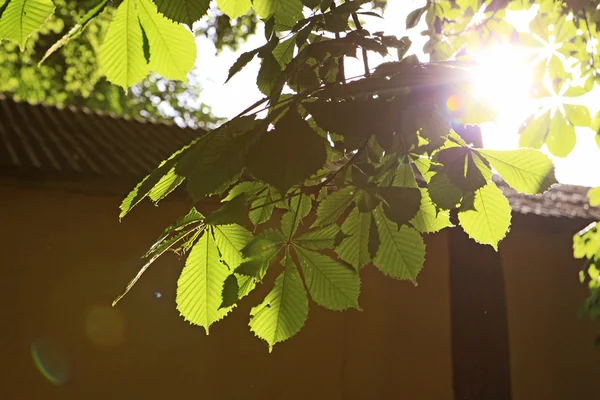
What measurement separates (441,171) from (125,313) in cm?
418

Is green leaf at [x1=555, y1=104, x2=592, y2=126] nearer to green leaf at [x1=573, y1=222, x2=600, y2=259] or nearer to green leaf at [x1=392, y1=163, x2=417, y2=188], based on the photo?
green leaf at [x1=392, y1=163, x2=417, y2=188]

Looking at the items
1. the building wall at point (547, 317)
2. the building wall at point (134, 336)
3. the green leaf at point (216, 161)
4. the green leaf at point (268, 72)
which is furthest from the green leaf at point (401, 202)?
the building wall at point (547, 317)

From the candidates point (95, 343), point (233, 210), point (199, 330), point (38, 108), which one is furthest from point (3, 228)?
point (233, 210)

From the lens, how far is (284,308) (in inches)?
42.4

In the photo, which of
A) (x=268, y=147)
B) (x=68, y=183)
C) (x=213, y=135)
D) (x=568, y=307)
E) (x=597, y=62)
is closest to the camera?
(x=268, y=147)

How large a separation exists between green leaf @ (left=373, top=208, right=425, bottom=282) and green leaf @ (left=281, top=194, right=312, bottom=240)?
151mm

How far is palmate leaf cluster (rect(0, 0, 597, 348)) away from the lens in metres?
0.83

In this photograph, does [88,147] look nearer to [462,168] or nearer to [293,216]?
[293,216]

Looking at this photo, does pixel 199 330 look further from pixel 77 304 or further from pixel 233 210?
pixel 233 210

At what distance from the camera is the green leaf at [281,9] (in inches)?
43.3

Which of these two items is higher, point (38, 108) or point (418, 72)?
point (38, 108)

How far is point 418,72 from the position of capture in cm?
93

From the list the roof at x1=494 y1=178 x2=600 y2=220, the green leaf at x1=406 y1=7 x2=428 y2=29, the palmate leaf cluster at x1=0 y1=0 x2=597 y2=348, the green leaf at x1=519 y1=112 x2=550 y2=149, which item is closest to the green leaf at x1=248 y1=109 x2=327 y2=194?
the palmate leaf cluster at x1=0 y1=0 x2=597 y2=348

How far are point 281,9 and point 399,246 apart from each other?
20.2 inches
